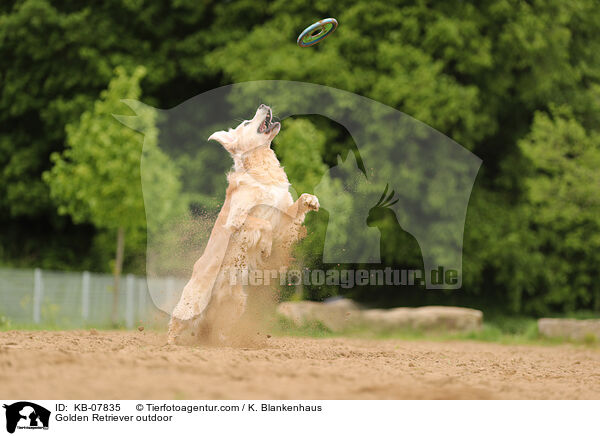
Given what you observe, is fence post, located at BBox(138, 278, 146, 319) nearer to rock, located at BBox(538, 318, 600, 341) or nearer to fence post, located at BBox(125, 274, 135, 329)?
fence post, located at BBox(125, 274, 135, 329)

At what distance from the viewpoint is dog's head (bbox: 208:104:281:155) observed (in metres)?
8.30

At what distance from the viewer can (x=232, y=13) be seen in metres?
24.8

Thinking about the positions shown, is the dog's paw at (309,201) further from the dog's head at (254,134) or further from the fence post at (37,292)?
the fence post at (37,292)

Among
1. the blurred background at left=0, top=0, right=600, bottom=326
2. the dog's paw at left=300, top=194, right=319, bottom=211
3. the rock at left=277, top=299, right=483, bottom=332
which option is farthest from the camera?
the blurred background at left=0, top=0, right=600, bottom=326

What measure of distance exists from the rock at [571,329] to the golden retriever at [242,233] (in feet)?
29.6

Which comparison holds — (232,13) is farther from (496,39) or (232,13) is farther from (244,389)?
(244,389)

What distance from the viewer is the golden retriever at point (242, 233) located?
809 centimetres

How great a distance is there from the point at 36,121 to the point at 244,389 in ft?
79.5
